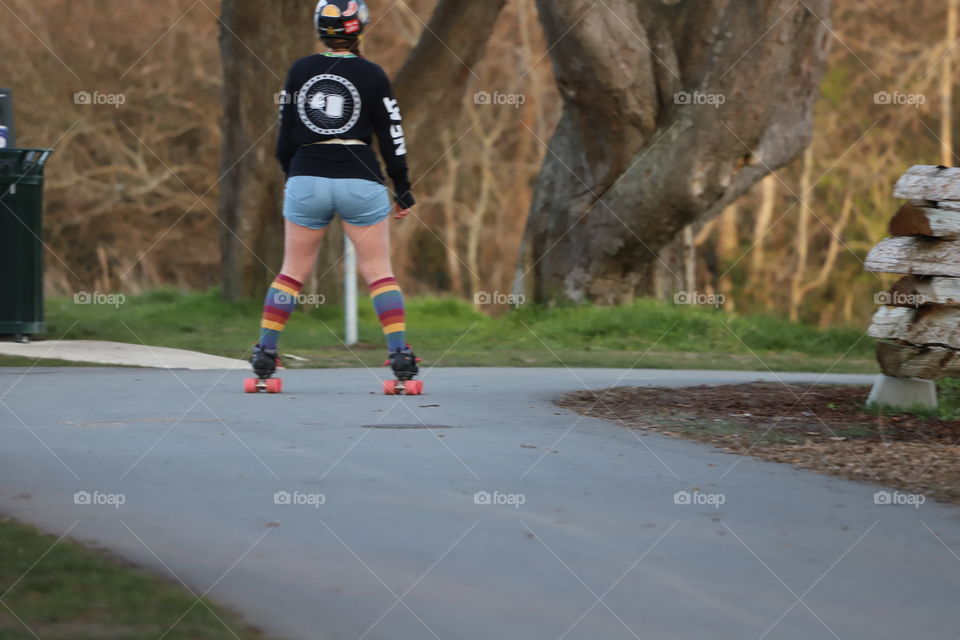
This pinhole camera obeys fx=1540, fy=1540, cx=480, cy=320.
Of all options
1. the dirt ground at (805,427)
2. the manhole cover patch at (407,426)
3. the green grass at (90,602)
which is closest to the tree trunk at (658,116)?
the dirt ground at (805,427)

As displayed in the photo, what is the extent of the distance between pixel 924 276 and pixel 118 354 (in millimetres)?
5970

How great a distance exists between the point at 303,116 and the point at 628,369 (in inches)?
A: 177

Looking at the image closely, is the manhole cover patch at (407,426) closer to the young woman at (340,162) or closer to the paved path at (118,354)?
the young woman at (340,162)

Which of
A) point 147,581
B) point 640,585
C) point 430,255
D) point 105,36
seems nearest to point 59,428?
point 147,581

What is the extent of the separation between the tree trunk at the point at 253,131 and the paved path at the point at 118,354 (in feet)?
22.5

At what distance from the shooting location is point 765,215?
39.6 m

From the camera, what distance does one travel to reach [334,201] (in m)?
8.59

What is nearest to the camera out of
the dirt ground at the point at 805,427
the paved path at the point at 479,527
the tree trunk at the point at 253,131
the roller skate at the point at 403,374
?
the paved path at the point at 479,527

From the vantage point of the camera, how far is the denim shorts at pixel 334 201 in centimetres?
855

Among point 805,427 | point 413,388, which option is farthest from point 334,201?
point 805,427

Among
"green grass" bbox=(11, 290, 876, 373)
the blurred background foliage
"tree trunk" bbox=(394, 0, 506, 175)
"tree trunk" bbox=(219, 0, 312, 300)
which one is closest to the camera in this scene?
"green grass" bbox=(11, 290, 876, 373)

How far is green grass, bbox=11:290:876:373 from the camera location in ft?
43.4

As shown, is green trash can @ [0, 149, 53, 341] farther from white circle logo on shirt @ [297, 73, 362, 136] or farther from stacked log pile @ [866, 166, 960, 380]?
stacked log pile @ [866, 166, 960, 380]

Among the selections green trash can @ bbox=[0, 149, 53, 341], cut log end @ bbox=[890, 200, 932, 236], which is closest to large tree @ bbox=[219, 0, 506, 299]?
green trash can @ bbox=[0, 149, 53, 341]
